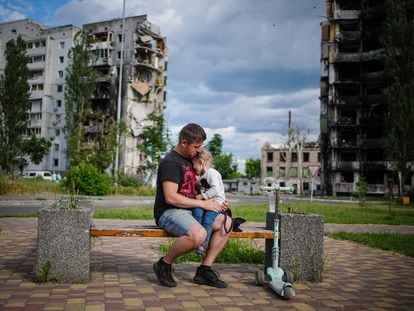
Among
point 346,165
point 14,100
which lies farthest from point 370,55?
point 14,100

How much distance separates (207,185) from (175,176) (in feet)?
1.43

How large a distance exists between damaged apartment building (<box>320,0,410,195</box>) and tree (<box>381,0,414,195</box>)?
10.1 m

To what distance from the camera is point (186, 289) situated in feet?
16.3

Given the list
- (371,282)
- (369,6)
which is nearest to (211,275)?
(371,282)

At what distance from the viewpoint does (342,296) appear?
4.90m

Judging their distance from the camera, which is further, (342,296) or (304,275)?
(304,275)

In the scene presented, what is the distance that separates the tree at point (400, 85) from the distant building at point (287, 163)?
147ft

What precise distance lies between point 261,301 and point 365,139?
2043 inches

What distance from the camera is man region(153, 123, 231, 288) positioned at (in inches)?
193

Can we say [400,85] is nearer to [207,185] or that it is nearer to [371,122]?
[371,122]

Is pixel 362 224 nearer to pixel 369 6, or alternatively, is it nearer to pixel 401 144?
pixel 401 144

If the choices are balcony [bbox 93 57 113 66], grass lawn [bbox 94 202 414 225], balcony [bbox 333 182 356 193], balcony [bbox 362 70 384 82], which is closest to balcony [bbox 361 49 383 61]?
balcony [bbox 362 70 384 82]

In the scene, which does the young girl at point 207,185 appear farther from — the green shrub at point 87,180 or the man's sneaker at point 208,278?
the green shrub at point 87,180

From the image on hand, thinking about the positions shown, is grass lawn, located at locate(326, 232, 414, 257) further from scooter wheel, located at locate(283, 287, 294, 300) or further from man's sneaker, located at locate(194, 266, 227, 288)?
man's sneaker, located at locate(194, 266, 227, 288)
